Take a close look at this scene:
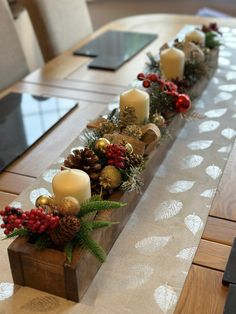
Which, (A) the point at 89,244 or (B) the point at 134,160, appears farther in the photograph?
(B) the point at 134,160

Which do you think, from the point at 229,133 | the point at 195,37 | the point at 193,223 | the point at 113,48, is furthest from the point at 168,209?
the point at 113,48

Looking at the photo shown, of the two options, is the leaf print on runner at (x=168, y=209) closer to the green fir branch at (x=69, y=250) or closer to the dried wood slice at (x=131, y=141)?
the dried wood slice at (x=131, y=141)

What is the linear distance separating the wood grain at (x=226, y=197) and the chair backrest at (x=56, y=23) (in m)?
1.09

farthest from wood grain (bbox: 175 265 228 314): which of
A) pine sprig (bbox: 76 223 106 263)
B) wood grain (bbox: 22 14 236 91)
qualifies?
wood grain (bbox: 22 14 236 91)

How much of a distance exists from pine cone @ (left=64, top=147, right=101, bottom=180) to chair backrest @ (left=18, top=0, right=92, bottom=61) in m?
1.14

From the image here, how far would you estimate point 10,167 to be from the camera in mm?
1042

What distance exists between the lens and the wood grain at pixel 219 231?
800 millimetres

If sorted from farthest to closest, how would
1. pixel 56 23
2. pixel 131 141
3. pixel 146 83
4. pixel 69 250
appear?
1. pixel 56 23
2. pixel 146 83
3. pixel 131 141
4. pixel 69 250

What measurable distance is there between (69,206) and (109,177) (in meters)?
0.13

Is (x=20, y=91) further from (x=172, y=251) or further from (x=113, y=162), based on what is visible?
(x=172, y=251)

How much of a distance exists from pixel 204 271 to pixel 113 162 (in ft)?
0.81

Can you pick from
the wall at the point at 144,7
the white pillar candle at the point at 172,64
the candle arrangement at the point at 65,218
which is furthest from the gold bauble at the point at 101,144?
the wall at the point at 144,7

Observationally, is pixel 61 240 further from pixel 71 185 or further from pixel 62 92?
pixel 62 92

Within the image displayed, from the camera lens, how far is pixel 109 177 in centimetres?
80
